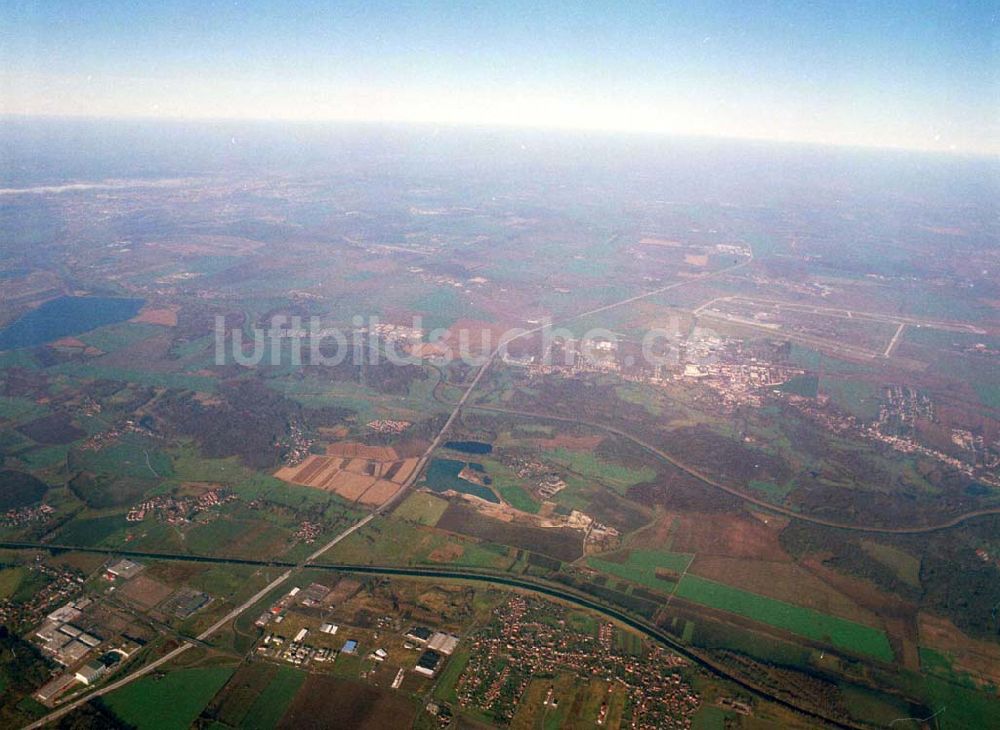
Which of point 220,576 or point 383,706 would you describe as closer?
point 383,706

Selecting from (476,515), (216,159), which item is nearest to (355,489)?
(476,515)

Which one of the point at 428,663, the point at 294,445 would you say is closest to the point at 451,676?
the point at 428,663

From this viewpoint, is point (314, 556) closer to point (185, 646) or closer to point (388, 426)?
point (185, 646)

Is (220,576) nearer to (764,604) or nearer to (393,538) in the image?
(393,538)

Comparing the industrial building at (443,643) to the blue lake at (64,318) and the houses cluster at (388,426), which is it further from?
the blue lake at (64,318)

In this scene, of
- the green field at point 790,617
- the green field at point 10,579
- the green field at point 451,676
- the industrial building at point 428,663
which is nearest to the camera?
the green field at point 451,676

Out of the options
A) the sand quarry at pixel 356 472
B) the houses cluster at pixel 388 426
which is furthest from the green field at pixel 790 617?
the houses cluster at pixel 388 426
